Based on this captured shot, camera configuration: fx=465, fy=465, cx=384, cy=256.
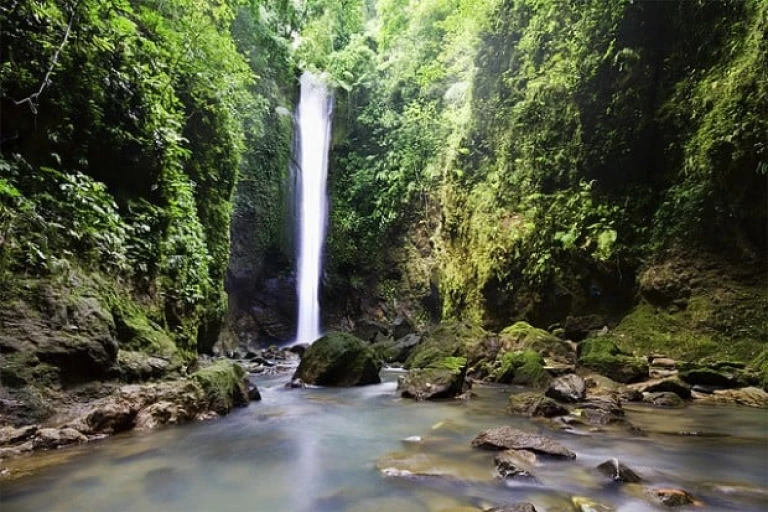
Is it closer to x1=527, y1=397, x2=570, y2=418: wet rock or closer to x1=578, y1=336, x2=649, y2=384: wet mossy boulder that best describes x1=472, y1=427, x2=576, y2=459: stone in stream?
x1=527, y1=397, x2=570, y2=418: wet rock

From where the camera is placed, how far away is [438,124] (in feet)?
51.8

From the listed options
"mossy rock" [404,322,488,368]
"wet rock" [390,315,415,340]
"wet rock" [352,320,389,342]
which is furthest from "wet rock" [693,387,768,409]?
"wet rock" [352,320,389,342]

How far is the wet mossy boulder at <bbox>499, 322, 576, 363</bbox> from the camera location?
806 cm

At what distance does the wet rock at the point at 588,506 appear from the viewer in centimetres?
254

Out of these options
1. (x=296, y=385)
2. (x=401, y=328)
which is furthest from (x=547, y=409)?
(x=401, y=328)

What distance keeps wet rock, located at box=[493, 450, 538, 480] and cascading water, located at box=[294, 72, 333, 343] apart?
13682 millimetres

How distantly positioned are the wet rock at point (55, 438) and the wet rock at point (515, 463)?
127 inches

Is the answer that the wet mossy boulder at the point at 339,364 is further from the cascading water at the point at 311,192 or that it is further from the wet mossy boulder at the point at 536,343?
the cascading water at the point at 311,192

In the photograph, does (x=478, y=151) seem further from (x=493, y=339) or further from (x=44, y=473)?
(x=44, y=473)

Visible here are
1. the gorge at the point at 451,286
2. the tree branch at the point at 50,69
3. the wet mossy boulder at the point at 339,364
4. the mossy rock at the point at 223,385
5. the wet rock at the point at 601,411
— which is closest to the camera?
the gorge at the point at 451,286

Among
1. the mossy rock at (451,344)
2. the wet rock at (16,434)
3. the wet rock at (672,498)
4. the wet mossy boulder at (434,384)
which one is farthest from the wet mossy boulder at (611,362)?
the wet rock at (16,434)

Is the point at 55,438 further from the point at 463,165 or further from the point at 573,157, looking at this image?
the point at 463,165

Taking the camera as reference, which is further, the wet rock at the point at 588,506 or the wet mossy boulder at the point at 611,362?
the wet mossy boulder at the point at 611,362

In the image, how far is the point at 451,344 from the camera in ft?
29.6
